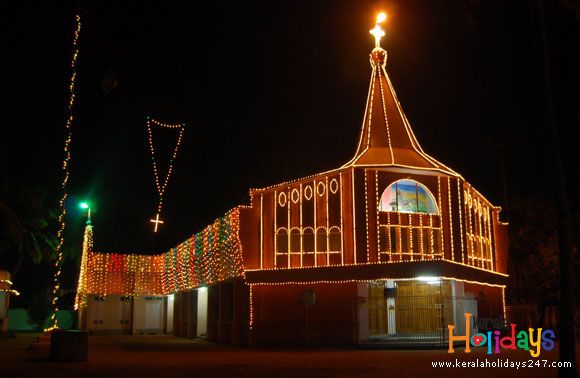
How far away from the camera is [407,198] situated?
25.8 m

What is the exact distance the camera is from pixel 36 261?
154ft

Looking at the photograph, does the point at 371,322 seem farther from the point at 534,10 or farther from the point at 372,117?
the point at 534,10

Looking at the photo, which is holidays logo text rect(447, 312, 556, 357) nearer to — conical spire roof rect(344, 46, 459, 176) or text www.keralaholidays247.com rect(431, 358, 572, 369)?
text www.keralaholidays247.com rect(431, 358, 572, 369)

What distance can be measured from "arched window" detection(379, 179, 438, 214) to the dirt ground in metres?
6.10

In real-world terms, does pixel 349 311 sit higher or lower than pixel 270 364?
higher

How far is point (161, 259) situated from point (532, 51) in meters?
34.1

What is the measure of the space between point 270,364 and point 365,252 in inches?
323

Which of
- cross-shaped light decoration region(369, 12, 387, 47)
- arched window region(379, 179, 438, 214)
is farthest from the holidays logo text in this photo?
cross-shaped light decoration region(369, 12, 387, 47)

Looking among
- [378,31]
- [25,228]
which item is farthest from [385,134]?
[25,228]

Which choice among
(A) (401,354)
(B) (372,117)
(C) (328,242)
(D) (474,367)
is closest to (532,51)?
(D) (474,367)

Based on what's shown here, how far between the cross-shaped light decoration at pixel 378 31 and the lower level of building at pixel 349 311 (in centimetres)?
1193

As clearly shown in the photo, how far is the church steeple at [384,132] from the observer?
2647 centimetres

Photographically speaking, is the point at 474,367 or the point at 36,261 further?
the point at 36,261

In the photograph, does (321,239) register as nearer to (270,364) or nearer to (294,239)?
(294,239)
